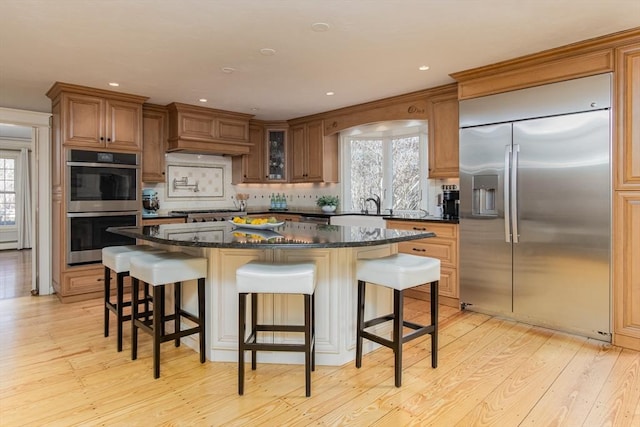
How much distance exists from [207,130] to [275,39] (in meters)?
2.57

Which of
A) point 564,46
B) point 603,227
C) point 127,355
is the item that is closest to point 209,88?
point 127,355

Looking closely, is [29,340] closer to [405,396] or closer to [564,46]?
[405,396]

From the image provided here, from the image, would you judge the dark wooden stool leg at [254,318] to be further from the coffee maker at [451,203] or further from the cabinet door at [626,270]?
the cabinet door at [626,270]

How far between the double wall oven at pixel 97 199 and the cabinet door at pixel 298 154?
92.8 inches

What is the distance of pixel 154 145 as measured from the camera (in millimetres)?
5039

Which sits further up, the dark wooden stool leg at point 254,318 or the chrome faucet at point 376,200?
the chrome faucet at point 376,200

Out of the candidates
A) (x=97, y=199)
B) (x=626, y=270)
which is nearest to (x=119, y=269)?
(x=97, y=199)

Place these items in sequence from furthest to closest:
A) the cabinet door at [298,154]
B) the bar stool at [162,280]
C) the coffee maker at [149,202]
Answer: the cabinet door at [298,154], the coffee maker at [149,202], the bar stool at [162,280]

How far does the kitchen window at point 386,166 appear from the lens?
500 centimetres

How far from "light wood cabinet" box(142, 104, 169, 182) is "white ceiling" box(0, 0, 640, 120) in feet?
2.57

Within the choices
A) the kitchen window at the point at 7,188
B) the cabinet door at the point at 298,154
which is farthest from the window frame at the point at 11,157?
the cabinet door at the point at 298,154

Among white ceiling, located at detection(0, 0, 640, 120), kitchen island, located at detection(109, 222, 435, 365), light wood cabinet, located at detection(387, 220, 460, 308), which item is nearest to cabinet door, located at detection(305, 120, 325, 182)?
white ceiling, located at detection(0, 0, 640, 120)

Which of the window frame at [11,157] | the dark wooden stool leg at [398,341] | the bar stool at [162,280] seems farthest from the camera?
the window frame at [11,157]

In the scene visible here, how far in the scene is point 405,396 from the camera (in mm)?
2189
